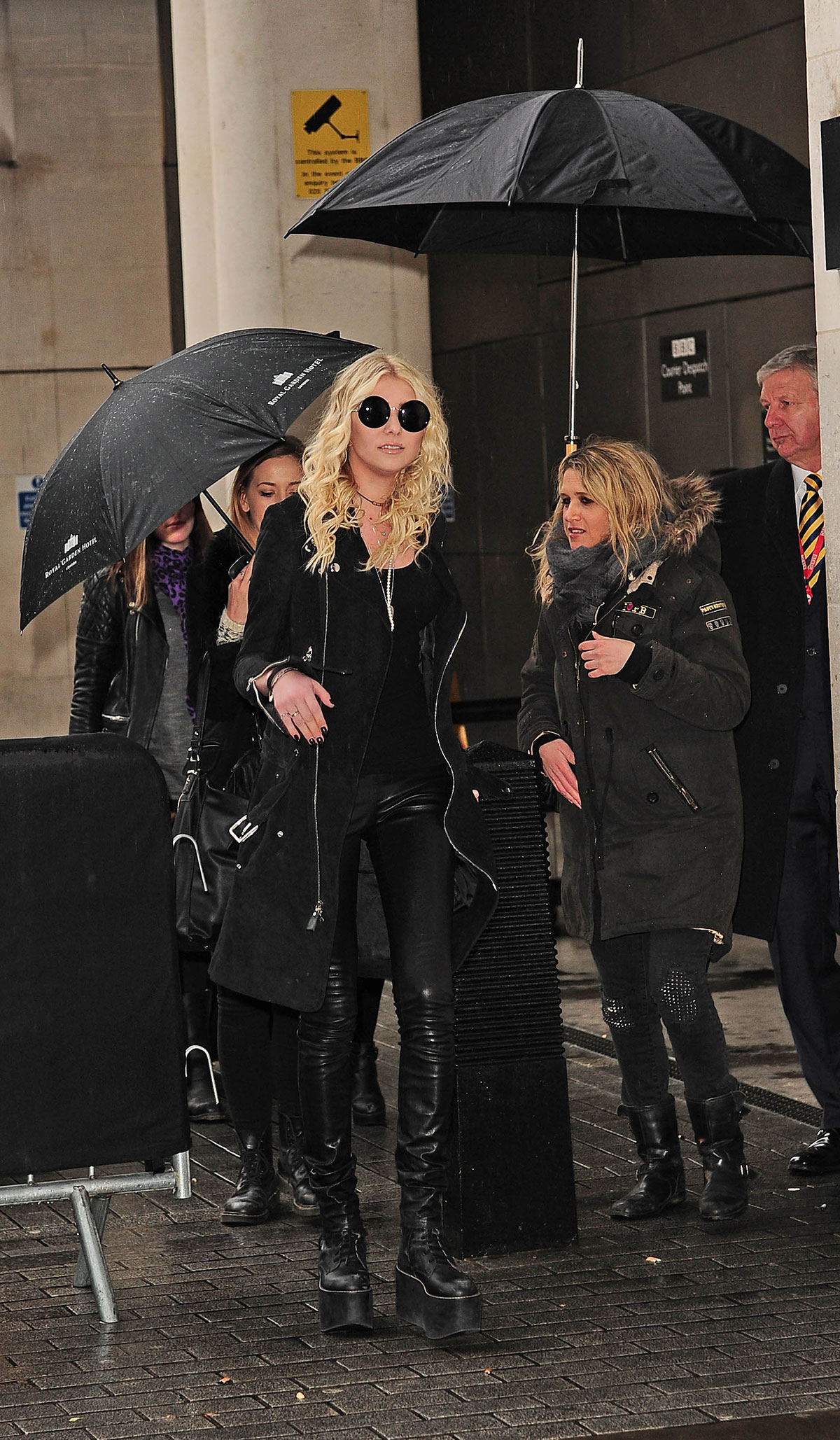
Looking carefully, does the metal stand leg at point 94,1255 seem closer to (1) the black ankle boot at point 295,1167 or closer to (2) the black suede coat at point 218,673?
(1) the black ankle boot at point 295,1167

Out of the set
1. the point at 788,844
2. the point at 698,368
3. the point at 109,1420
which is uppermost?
the point at 698,368

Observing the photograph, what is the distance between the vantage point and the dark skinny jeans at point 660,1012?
18.0 feet

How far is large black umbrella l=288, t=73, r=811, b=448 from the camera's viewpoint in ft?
17.8

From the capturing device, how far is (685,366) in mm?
12141

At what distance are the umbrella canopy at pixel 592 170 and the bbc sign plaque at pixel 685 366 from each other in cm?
564

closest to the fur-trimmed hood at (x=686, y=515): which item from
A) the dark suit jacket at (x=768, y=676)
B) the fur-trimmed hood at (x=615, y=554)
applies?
the fur-trimmed hood at (x=615, y=554)

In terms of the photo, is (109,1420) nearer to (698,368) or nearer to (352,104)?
(352,104)

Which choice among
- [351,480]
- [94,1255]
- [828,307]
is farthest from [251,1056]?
[828,307]

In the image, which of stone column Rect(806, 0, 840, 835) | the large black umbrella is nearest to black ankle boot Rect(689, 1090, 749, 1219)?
stone column Rect(806, 0, 840, 835)

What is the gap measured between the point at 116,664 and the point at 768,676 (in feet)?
7.62

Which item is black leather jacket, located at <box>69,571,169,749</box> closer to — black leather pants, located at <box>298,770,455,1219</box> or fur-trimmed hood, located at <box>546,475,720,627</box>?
fur-trimmed hood, located at <box>546,475,720,627</box>

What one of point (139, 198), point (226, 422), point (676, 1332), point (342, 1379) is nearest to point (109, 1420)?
point (342, 1379)

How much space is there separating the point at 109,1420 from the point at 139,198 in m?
10.7

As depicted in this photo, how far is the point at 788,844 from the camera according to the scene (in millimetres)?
5980
